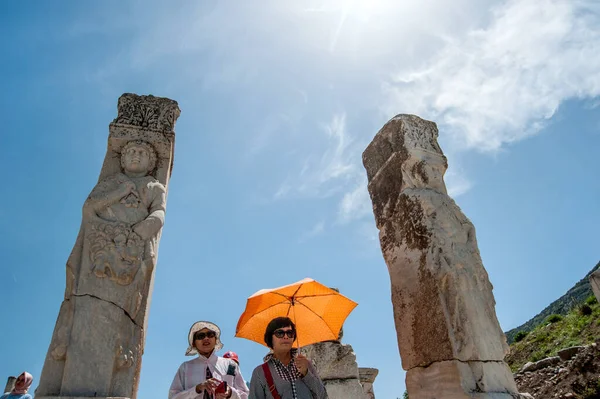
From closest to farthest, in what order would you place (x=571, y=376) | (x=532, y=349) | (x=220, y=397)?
(x=220, y=397) → (x=571, y=376) → (x=532, y=349)

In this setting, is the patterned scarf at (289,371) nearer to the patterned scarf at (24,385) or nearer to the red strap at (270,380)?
the red strap at (270,380)

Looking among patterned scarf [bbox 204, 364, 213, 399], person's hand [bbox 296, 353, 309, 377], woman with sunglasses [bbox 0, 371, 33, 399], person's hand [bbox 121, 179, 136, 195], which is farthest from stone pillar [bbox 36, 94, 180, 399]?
person's hand [bbox 296, 353, 309, 377]

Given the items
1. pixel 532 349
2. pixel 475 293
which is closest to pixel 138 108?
pixel 475 293

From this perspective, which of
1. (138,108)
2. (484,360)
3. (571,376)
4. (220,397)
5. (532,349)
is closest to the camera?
(220,397)

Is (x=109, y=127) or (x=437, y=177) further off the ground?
(x=109, y=127)

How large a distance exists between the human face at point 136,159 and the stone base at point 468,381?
13.0 feet

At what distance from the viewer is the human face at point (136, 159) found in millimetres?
5172

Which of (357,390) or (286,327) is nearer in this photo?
(286,327)

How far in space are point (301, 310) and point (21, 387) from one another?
362 centimetres

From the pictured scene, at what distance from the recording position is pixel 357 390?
7320 mm

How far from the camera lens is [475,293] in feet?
14.3

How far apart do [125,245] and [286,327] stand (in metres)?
2.12

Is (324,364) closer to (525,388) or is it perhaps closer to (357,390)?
(357,390)

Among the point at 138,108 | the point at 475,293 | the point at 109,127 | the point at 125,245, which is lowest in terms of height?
the point at 475,293
